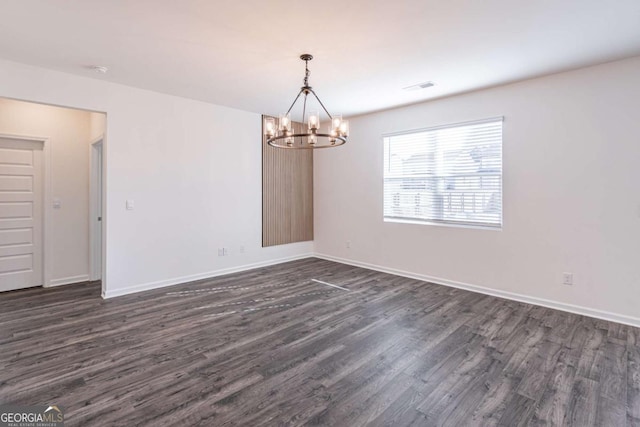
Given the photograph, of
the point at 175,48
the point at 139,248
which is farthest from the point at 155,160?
the point at 175,48

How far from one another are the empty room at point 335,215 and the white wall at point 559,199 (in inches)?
0.9

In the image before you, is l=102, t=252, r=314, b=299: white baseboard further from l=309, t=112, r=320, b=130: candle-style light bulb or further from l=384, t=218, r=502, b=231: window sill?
l=309, t=112, r=320, b=130: candle-style light bulb

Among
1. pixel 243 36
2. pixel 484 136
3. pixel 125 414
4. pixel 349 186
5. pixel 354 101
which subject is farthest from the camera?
pixel 349 186

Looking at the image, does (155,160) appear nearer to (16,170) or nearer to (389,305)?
(16,170)

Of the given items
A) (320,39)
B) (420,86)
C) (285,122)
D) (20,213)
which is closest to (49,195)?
(20,213)

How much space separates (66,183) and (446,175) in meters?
5.70

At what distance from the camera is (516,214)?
4027 mm

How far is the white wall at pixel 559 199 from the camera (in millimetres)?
3303

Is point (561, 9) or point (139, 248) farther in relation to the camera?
point (139, 248)

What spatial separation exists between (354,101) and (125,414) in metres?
4.47

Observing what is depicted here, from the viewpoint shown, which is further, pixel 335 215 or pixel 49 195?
pixel 335 215

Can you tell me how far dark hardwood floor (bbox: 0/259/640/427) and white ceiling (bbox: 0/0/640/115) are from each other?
2.76 metres

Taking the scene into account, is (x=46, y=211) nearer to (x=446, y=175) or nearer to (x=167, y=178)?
(x=167, y=178)

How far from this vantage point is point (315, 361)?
2586 millimetres
